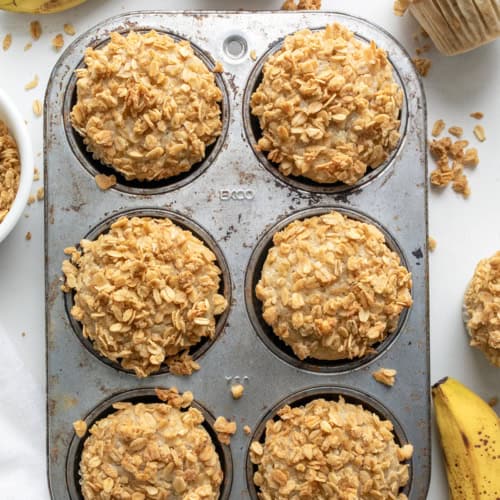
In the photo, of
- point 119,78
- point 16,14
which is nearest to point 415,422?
point 119,78

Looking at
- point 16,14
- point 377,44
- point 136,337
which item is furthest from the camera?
point 16,14

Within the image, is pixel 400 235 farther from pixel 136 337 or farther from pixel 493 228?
pixel 136 337

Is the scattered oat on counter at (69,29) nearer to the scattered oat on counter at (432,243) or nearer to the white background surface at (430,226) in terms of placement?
the white background surface at (430,226)

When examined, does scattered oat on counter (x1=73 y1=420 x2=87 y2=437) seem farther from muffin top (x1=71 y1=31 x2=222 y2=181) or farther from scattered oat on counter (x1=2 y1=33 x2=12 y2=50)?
scattered oat on counter (x1=2 y1=33 x2=12 y2=50)

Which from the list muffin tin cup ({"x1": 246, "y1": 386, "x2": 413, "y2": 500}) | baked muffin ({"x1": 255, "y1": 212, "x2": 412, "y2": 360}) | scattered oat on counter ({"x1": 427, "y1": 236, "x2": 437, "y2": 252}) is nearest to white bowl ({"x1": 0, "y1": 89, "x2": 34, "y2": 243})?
baked muffin ({"x1": 255, "y1": 212, "x2": 412, "y2": 360})

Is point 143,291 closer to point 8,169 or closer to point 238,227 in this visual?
point 238,227

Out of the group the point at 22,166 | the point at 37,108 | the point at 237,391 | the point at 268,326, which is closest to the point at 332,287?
the point at 268,326

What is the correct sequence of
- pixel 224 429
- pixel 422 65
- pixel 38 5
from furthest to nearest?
pixel 422 65
pixel 38 5
pixel 224 429
